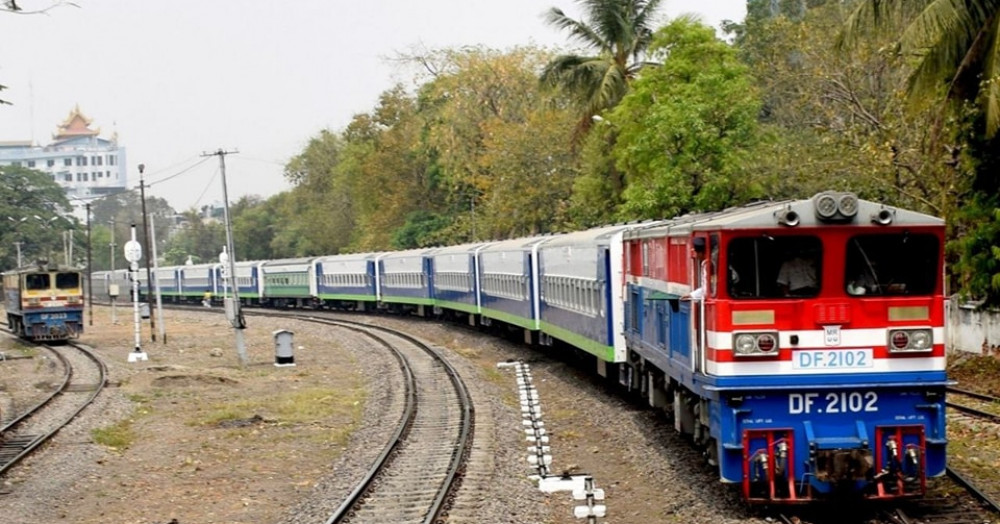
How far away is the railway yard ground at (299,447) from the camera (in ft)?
45.3

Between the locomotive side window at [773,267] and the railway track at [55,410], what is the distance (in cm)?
1064

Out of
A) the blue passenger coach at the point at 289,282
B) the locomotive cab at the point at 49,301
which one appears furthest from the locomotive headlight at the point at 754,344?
the blue passenger coach at the point at 289,282

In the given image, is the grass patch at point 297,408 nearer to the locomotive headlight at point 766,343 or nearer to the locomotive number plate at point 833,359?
the locomotive headlight at point 766,343

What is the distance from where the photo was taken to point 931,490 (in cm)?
1262

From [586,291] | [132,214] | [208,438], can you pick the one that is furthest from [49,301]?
[132,214]

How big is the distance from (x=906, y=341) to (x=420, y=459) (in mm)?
7127

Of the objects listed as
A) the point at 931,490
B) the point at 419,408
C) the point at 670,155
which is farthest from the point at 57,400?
the point at 931,490

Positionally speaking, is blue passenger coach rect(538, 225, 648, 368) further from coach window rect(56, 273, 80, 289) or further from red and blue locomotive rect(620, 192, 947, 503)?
coach window rect(56, 273, 80, 289)

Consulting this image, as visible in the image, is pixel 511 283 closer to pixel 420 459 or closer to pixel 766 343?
pixel 420 459

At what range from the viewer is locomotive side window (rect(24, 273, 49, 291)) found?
41.3m

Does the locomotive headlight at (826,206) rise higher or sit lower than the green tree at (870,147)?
lower

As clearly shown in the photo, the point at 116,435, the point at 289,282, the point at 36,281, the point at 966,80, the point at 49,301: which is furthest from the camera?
the point at 289,282

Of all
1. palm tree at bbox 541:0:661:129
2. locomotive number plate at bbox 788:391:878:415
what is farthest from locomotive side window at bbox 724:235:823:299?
palm tree at bbox 541:0:661:129

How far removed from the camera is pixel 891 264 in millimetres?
11664
